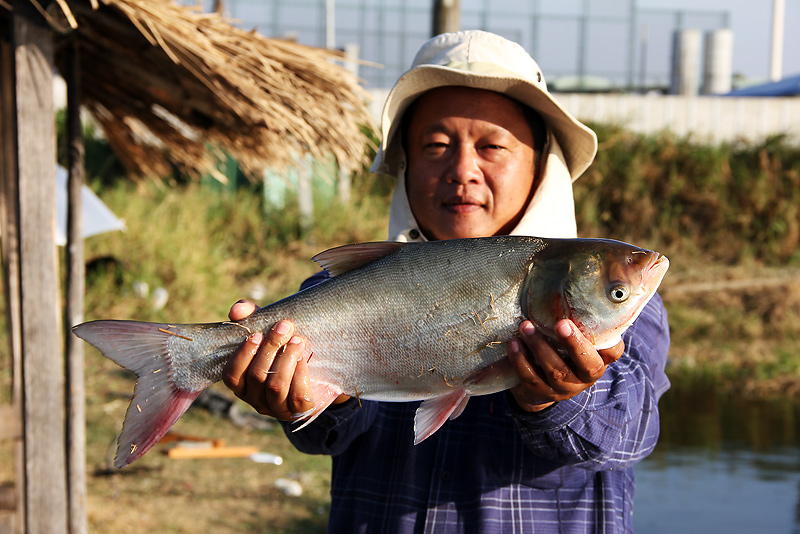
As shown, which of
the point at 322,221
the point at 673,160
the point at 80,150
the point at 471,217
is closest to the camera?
the point at 471,217

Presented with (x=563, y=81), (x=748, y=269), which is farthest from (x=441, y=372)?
(x=563, y=81)

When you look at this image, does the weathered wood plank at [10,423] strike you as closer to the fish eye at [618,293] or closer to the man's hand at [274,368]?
the man's hand at [274,368]

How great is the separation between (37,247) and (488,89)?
247cm

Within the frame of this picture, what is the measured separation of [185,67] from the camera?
422 cm

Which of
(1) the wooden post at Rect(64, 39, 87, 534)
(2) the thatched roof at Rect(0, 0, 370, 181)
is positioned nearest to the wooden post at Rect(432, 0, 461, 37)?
(2) the thatched roof at Rect(0, 0, 370, 181)

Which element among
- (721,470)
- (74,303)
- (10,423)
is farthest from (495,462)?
(721,470)

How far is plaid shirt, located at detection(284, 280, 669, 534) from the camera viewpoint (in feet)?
7.34

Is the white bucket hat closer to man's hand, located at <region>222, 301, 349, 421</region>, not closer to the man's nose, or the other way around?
the man's nose

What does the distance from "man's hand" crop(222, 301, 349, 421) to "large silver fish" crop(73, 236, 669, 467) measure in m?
0.03

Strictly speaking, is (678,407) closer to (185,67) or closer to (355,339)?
(185,67)

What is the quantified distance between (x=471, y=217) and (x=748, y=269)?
13.1 metres

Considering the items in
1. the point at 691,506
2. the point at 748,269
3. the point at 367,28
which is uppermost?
the point at 367,28

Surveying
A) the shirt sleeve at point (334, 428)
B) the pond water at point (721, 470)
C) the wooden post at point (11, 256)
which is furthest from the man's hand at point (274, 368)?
the pond water at point (721, 470)

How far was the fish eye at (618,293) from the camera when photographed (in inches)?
75.2
